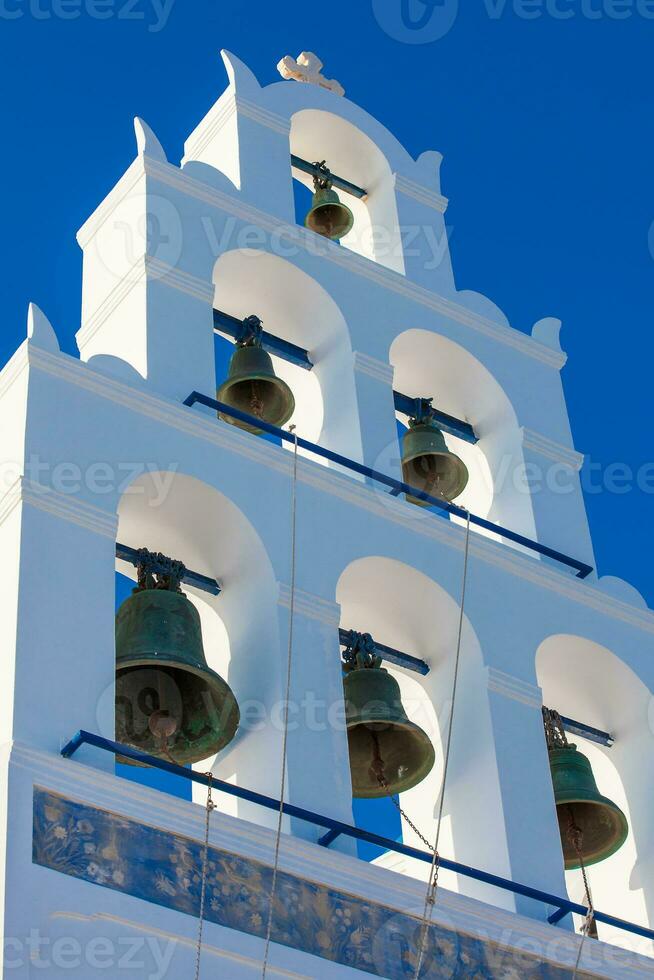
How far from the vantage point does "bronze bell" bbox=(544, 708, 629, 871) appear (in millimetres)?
14734

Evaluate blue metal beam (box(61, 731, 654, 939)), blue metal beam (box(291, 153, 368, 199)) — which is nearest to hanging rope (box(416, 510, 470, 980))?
blue metal beam (box(61, 731, 654, 939))

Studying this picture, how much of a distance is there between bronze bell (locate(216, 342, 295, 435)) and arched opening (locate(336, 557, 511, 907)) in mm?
1762

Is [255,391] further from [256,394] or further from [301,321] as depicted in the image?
[301,321]

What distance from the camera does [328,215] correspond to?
60.6 feet

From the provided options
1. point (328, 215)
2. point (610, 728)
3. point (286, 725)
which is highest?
point (328, 215)

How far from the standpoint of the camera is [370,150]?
19047mm

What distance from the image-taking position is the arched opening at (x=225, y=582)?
45.4 feet

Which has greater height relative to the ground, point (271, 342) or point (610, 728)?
point (271, 342)

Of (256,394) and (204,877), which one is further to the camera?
(256,394)

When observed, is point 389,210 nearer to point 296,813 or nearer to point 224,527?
point 224,527

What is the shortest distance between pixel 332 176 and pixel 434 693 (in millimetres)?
5420

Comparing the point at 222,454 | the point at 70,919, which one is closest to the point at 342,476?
the point at 222,454

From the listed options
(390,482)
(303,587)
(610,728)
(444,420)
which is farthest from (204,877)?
(444,420)

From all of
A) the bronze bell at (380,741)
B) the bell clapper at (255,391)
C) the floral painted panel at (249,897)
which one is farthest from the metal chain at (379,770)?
the bell clapper at (255,391)
